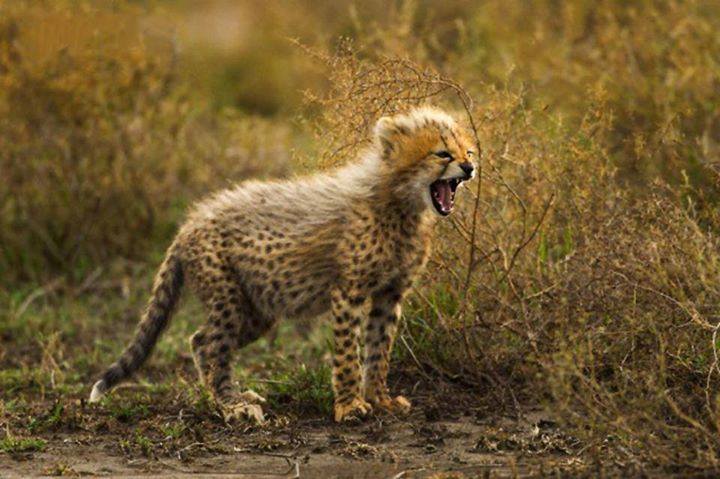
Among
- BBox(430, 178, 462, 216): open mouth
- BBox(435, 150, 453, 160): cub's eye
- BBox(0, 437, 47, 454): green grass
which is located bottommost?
BBox(0, 437, 47, 454): green grass

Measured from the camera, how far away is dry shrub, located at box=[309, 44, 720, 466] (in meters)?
4.94

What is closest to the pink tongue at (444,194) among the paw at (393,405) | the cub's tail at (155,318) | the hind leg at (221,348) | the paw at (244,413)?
the paw at (393,405)

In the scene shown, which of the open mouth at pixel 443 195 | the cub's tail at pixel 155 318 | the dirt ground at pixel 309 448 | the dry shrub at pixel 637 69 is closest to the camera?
the dirt ground at pixel 309 448

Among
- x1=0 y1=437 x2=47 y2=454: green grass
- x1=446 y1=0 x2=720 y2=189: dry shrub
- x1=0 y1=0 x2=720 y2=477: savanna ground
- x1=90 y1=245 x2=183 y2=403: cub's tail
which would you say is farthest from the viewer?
x1=446 y1=0 x2=720 y2=189: dry shrub

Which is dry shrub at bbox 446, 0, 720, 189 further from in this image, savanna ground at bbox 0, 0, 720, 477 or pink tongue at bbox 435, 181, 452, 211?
pink tongue at bbox 435, 181, 452, 211

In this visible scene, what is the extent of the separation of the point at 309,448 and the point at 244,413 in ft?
1.56

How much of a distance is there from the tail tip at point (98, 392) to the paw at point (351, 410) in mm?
1095

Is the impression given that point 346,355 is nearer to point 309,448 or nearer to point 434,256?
point 309,448

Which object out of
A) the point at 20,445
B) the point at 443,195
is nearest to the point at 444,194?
the point at 443,195

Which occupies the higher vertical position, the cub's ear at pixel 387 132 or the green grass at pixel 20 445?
the cub's ear at pixel 387 132

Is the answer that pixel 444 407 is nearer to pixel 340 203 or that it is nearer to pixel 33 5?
pixel 340 203

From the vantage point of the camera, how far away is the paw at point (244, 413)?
5.71m

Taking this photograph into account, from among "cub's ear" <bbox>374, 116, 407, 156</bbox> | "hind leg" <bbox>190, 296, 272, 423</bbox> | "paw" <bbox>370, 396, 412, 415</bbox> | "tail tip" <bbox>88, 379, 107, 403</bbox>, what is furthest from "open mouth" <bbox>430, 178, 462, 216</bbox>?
"tail tip" <bbox>88, 379, 107, 403</bbox>

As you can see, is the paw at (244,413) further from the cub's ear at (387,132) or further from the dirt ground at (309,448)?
the cub's ear at (387,132)
